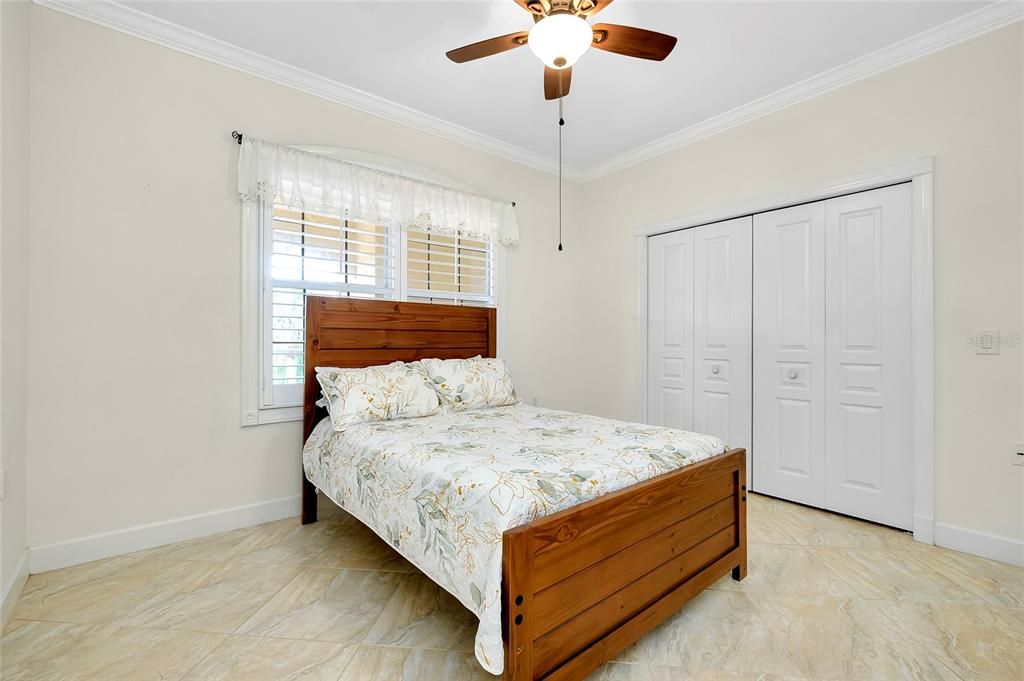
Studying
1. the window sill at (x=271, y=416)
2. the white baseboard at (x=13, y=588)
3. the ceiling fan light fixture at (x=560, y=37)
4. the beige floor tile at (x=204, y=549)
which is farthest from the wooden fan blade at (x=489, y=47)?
the white baseboard at (x=13, y=588)

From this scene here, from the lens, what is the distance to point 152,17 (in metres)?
2.33

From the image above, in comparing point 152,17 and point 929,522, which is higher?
point 152,17

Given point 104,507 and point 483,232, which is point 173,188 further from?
point 483,232

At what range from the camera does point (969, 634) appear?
1700 mm

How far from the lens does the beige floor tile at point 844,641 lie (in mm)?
1516

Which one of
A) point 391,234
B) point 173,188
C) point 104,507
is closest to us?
point 104,507

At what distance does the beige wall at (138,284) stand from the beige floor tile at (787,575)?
8.41 feet

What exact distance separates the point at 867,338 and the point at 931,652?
169 cm

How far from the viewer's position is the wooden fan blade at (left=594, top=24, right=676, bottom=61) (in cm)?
184

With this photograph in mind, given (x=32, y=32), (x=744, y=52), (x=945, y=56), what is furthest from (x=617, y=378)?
(x=32, y=32)

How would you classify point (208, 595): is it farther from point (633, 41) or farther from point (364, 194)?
point (633, 41)

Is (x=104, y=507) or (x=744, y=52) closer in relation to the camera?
(x=104, y=507)

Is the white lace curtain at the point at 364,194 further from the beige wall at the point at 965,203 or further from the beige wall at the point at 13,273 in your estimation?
the beige wall at the point at 965,203

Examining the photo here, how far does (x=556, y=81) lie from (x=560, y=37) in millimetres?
436
